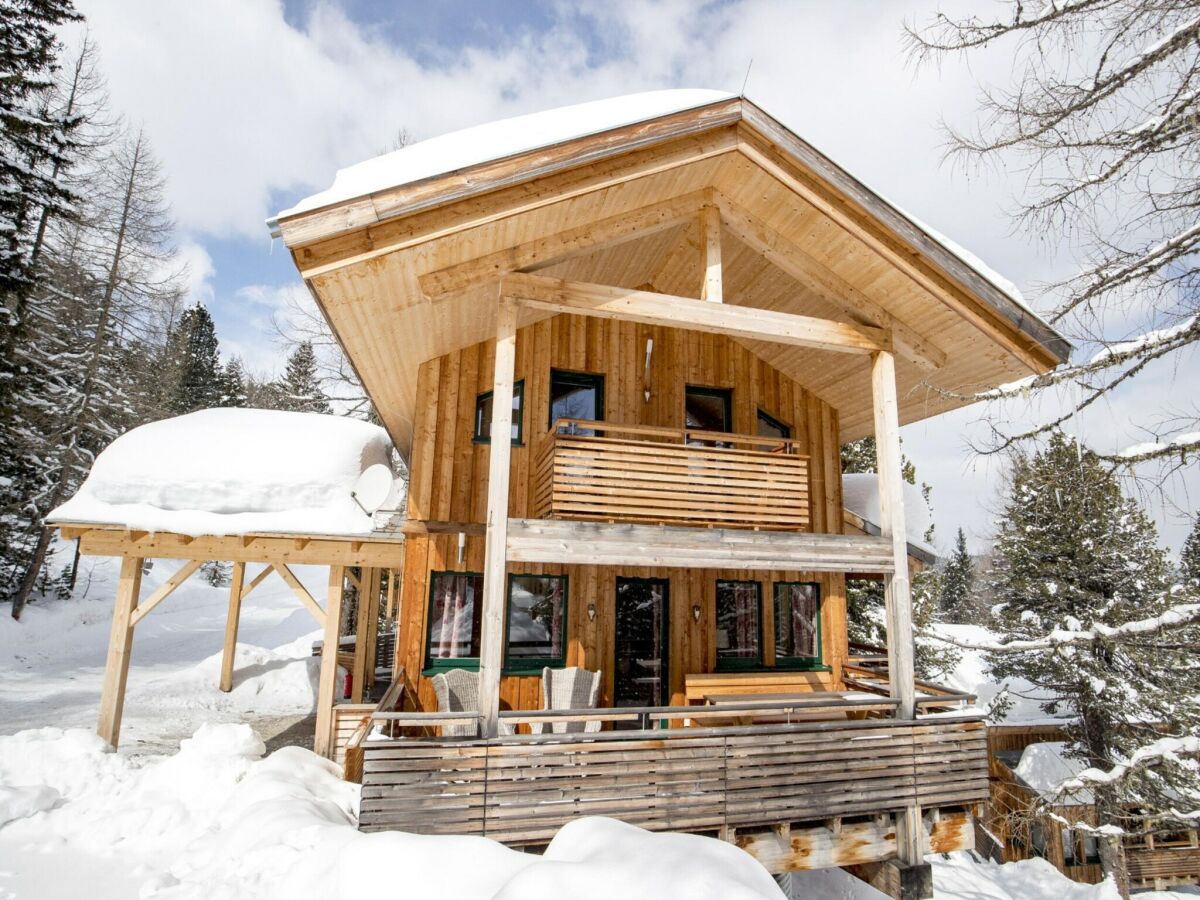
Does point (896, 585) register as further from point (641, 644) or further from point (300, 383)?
point (300, 383)

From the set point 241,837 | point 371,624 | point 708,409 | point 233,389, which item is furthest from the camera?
point 233,389

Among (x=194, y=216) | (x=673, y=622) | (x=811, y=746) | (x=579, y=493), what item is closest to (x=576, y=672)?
(x=673, y=622)

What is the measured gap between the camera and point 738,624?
1024 centimetres

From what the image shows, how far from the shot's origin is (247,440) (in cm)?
951

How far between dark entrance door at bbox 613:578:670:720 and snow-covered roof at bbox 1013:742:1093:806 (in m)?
12.1

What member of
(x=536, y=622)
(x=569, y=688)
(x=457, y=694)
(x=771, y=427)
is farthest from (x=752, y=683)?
(x=457, y=694)

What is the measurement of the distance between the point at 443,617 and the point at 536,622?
1272 mm

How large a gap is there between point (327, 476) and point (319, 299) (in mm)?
3617

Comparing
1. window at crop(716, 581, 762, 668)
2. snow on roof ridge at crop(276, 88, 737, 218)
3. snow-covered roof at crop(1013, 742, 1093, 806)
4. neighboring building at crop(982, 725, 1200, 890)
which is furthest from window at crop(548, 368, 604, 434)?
snow-covered roof at crop(1013, 742, 1093, 806)

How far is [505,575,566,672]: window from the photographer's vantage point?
899cm

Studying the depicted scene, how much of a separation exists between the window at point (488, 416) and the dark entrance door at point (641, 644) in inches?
105

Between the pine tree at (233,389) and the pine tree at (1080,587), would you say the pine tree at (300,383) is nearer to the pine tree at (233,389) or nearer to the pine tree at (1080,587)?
the pine tree at (233,389)

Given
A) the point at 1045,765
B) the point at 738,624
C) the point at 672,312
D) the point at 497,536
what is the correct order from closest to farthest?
the point at 497,536, the point at 672,312, the point at 738,624, the point at 1045,765

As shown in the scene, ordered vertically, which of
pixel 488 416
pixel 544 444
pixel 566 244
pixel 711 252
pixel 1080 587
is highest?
pixel 711 252
